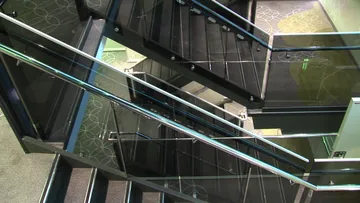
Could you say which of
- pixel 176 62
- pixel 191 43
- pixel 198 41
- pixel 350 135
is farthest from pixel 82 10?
pixel 350 135

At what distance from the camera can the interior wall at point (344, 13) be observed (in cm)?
633

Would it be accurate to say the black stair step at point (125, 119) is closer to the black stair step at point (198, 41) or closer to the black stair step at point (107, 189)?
the black stair step at point (107, 189)

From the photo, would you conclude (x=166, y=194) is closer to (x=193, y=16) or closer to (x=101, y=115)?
(x=101, y=115)

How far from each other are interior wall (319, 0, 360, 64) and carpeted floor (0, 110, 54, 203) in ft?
18.4

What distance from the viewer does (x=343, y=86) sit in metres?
4.82

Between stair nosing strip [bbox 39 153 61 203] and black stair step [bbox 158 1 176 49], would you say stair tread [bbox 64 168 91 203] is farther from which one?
black stair step [bbox 158 1 176 49]

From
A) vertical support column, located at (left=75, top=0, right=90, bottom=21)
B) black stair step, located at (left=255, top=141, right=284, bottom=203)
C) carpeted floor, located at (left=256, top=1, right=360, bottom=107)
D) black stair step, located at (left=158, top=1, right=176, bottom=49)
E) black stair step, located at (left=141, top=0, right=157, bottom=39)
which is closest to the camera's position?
black stair step, located at (left=255, top=141, right=284, bottom=203)

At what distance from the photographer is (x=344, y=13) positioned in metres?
6.78

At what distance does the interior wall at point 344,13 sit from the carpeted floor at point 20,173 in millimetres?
5623

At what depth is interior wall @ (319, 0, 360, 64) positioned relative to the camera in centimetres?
633

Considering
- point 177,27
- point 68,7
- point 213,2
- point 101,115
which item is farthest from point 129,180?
point 213,2

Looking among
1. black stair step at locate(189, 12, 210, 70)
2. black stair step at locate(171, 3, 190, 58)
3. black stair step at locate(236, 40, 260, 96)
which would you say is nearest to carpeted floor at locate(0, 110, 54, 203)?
black stair step at locate(171, 3, 190, 58)

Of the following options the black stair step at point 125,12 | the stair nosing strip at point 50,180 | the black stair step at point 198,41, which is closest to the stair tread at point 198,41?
the black stair step at point 198,41

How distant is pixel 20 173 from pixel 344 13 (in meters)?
6.20
